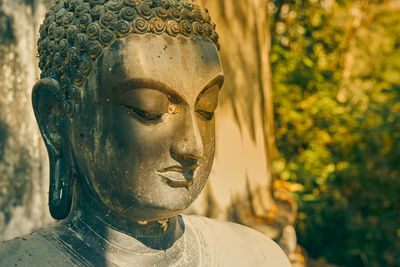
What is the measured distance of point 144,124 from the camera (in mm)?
Result: 1304

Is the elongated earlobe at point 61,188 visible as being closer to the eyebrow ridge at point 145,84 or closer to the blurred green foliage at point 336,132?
the eyebrow ridge at point 145,84

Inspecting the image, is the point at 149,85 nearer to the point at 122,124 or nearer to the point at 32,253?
the point at 122,124

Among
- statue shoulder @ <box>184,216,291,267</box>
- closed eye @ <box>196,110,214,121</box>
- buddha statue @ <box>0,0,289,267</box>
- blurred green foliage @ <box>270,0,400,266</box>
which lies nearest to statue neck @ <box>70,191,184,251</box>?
buddha statue @ <box>0,0,289,267</box>

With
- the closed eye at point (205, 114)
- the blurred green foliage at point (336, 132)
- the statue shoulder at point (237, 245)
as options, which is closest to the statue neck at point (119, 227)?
the statue shoulder at point (237, 245)

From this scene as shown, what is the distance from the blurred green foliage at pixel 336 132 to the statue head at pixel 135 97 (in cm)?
428

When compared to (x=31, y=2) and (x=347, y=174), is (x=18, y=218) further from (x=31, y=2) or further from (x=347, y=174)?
(x=347, y=174)

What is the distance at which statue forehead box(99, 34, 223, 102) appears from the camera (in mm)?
1276

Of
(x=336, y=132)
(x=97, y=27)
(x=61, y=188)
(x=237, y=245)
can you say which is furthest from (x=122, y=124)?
(x=336, y=132)

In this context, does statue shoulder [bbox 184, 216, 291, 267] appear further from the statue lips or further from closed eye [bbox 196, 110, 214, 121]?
closed eye [bbox 196, 110, 214, 121]

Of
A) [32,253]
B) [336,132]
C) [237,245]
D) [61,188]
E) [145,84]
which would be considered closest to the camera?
[145,84]

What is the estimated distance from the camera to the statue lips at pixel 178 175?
1.34 metres

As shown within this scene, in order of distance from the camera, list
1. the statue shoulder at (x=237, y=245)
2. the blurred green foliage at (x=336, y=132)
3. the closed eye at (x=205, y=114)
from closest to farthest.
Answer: the closed eye at (x=205, y=114)
the statue shoulder at (x=237, y=245)
the blurred green foliage at (x=336, y=132)

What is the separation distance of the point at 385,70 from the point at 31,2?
6.35 metres

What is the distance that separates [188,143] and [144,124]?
0.14 m
